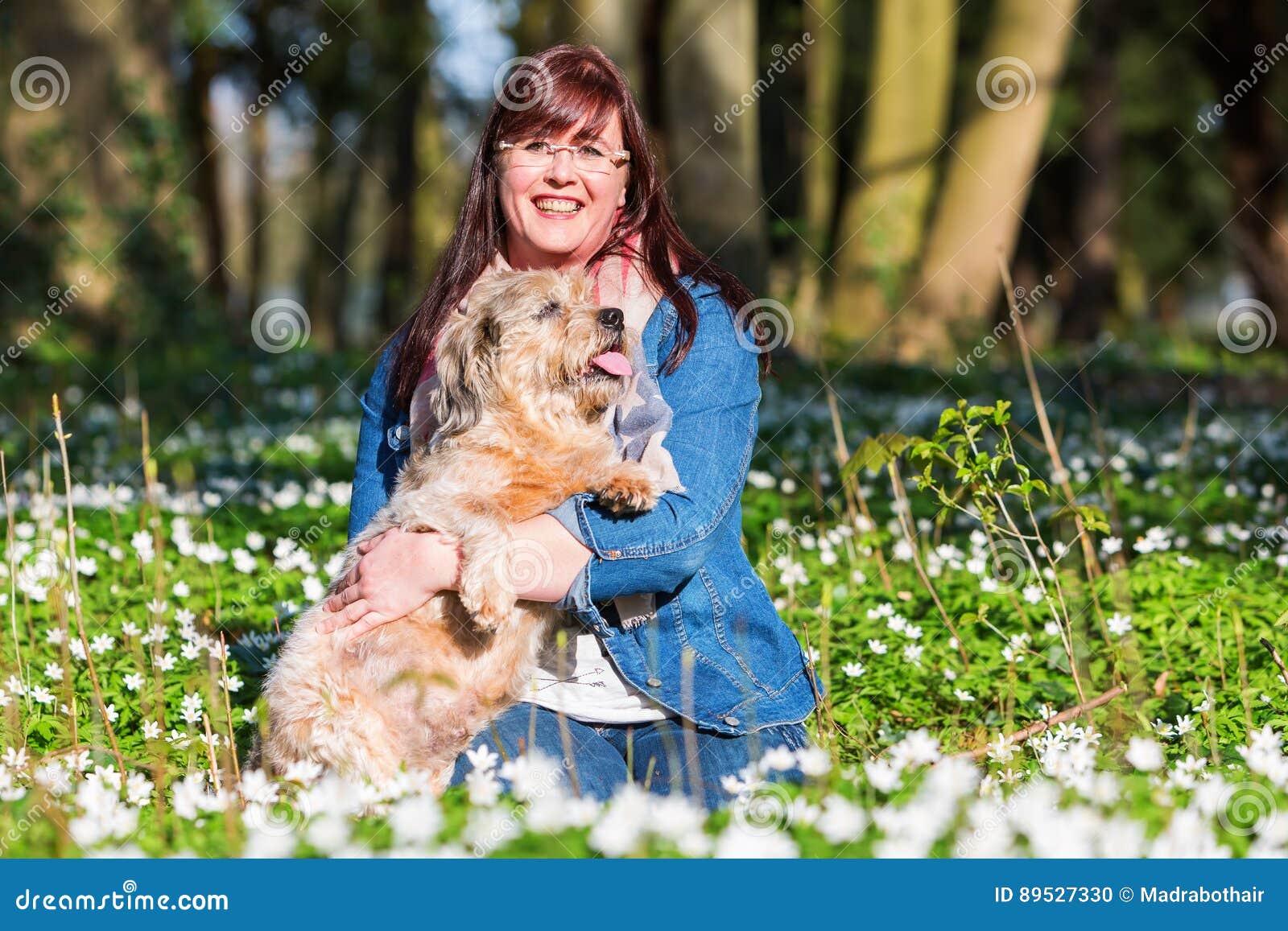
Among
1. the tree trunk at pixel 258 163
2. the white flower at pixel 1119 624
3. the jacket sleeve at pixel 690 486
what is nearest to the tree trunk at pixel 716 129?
the white flower at pixel 1119 624

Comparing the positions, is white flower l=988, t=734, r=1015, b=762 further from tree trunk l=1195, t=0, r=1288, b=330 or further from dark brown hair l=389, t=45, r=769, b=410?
tree trunk l=1195, t=0, r=1288, b=330

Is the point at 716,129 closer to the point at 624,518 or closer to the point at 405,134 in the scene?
the point at 624,518

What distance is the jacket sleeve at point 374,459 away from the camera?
4570mm

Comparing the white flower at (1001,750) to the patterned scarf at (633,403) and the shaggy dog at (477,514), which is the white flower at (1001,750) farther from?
the shaggy dog at (477,514)

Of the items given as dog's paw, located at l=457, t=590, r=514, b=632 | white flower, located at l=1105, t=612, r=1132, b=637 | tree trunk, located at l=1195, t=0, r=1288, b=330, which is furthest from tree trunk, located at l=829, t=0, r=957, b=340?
dog's paw, located at l=457, t=590, r=514, b=632

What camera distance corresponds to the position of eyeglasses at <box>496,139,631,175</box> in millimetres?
4328

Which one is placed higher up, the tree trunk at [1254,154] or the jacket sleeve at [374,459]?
the tree trunk at [1254,154]

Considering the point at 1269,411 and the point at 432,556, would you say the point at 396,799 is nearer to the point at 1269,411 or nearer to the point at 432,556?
the point at 432,556

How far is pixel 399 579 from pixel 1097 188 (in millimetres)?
21821

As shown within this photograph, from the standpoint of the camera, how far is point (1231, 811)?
3.03m

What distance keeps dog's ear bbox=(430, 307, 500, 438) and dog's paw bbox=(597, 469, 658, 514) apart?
0.54 m

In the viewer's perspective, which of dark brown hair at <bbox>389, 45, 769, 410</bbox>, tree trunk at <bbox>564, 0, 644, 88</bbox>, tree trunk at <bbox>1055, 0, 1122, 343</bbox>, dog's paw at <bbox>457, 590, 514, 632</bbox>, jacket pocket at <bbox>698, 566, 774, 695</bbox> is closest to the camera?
dog's paw at <bbox>457, 590, 514, 632</bbox>

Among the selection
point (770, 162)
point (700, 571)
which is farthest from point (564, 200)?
point (770, 162)

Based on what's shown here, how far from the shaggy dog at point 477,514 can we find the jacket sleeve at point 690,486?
0.09 meters
